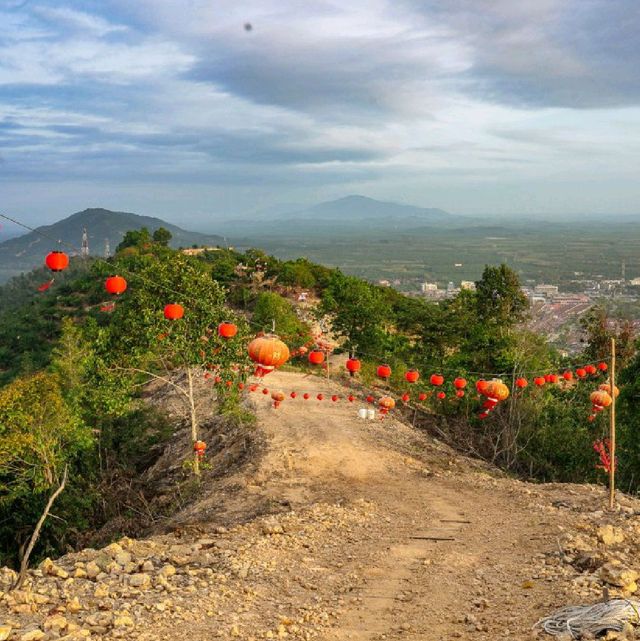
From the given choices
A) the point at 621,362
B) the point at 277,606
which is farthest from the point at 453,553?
the point at 621,362

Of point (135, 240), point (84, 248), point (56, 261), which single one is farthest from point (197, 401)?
point (135, 240)

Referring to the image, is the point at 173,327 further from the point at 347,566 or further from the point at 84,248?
the point at 84,248

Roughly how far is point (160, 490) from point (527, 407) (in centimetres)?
1113

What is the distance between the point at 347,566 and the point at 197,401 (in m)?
13.2

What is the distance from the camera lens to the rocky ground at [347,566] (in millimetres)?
7348

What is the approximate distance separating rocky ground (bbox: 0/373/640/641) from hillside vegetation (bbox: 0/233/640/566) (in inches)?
58.6

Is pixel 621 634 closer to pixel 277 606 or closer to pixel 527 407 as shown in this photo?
pixel 277 606

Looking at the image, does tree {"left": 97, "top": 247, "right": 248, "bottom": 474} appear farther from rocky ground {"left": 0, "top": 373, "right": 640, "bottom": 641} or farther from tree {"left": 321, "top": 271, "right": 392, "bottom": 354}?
tree {"left": 321, "top": 271, "right": 392, "bottom": 354}

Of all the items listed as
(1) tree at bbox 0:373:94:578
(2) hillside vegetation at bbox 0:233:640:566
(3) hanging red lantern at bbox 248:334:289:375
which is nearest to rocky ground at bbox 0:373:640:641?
(2) hillside vegetation at bbox 0:233:640:566

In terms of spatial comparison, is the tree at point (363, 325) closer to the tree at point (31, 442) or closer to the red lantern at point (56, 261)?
the tree at point (31, 442)

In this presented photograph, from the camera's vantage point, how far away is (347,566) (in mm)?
9320

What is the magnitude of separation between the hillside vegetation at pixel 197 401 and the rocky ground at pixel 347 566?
1.49 meters

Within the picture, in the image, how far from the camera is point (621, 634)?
6352 millimetres

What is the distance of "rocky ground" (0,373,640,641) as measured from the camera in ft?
24.1
